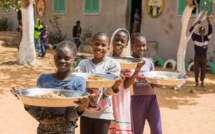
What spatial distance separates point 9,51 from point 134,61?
41.0 feet

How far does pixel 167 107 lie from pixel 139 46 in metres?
3.70

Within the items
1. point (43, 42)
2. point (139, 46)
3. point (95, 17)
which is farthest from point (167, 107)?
point (95, 17)

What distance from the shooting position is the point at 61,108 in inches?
102

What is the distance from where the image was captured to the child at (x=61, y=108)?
2537 millimetres

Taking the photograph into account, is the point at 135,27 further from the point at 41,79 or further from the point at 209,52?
the point at 41,79

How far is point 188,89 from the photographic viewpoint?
919 centimetres

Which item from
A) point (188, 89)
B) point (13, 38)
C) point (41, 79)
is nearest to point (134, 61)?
point (41, 79)

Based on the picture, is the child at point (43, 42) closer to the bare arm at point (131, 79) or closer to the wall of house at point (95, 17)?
the wall of house at point (95, 17)

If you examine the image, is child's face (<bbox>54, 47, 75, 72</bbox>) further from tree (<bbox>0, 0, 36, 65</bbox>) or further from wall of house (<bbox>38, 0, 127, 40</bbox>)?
wall of house (<bbox>38, 0, 127, 40</bbox>)

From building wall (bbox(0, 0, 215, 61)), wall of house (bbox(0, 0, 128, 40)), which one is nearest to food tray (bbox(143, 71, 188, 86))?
building wall (bbox(0, 0, 215, 61))

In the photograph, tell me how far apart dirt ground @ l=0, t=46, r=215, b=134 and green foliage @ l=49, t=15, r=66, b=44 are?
6.01 metres

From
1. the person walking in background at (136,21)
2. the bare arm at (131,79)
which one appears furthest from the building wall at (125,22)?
the bare arm at (131,79)

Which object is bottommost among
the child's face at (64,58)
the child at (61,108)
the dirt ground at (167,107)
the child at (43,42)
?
the dirt ground at (167,107)

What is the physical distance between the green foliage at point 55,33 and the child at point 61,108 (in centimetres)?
1495
